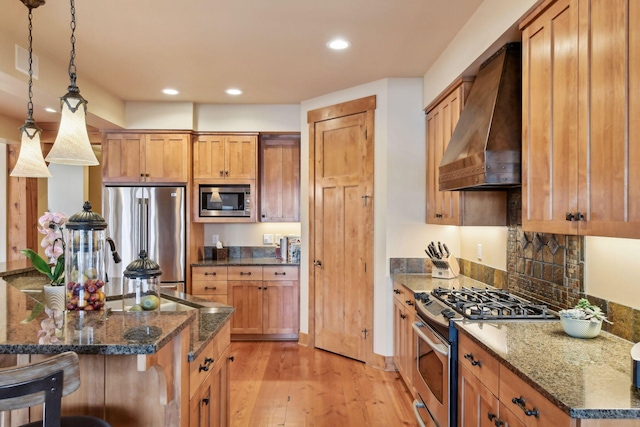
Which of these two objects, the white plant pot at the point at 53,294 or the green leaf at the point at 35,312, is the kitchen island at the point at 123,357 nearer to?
the green leaf at the point at 35,312

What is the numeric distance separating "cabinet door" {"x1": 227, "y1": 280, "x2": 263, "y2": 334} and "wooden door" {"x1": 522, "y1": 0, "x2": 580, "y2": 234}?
3.25 metres

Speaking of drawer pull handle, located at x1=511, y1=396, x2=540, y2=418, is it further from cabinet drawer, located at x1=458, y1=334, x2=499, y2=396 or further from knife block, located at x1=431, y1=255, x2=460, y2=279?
knife block, located at x1=431, y1=255, x2=460, y2=279

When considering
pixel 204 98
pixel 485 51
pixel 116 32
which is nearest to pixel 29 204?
pixel 204 98

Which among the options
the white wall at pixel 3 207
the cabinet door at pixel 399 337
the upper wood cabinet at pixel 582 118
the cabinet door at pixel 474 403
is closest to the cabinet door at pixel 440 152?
the cabinet door at pixel 399 337

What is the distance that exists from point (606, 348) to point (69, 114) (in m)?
2.69

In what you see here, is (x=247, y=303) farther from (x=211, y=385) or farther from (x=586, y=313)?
(x=586, y=313)

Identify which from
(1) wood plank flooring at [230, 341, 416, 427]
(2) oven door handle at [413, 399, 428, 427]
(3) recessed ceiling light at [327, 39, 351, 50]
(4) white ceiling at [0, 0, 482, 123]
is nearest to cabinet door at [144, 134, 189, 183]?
(4) white ceiling at [0, 0, 482, 123]

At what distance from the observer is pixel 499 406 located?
5.20ft

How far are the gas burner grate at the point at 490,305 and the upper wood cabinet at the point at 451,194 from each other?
53cm

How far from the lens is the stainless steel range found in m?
2.08

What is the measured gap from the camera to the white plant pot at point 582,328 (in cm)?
168

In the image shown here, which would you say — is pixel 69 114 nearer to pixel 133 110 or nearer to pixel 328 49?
pixel 328 49

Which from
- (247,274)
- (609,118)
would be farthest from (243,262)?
(609,118)

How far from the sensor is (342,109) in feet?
13.3
